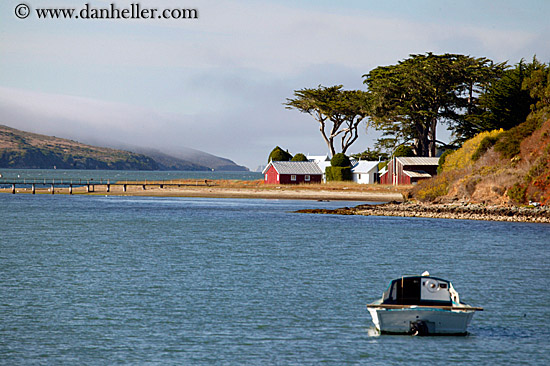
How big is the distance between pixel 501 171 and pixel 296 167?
56.9 meters

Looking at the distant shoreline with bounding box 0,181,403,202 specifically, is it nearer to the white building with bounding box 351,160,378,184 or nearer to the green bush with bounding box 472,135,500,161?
the white building with bounding box 351,160,378,184

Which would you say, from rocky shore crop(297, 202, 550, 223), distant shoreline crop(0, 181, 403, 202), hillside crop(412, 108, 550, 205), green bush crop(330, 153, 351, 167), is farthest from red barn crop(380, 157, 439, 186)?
rocky shore crop(297, 202, 550, 223)

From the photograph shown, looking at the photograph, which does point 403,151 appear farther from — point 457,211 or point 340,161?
point 457,211

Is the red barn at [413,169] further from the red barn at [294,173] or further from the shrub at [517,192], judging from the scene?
the shrub at [517,192]

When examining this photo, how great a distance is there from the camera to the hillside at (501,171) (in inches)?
2802

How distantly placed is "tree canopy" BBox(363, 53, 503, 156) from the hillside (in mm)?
24416

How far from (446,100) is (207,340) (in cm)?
9977

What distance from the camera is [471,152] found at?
88.1 meters

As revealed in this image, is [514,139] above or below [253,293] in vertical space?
above

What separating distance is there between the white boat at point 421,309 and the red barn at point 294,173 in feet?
348

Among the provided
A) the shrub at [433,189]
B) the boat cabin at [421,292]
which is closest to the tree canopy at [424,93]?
the shrub at [433,189]

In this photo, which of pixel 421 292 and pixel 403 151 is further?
pixel 403 151

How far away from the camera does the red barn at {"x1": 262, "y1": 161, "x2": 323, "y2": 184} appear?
418 feet

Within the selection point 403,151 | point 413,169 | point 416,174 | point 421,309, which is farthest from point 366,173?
point 421,309
